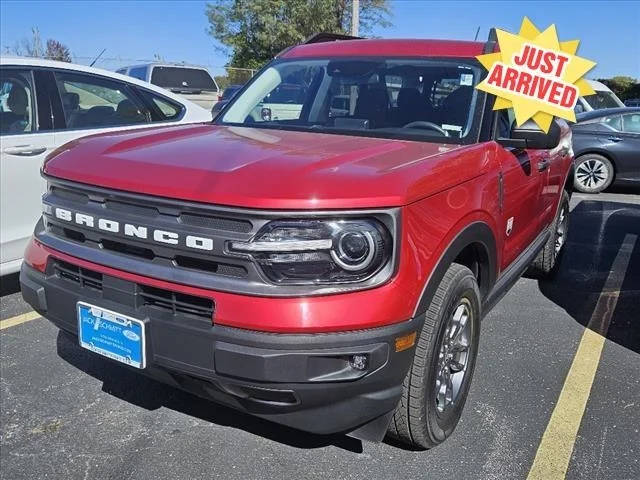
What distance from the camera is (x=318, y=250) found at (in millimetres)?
2064

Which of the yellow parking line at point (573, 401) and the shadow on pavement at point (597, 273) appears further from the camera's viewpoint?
the shadow on pavement at point (597, 273)

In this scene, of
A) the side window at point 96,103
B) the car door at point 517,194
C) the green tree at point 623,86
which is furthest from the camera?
the green tree at point 623,86

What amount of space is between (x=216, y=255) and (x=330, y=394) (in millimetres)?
632

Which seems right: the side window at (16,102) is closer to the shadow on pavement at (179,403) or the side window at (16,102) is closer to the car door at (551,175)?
the shadow on pavement at (179,403)

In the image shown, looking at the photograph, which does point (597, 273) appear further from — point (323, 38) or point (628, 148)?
point (628, 148)

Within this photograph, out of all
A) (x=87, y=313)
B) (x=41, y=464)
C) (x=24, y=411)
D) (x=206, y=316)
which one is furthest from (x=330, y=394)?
(x=24, y=411)

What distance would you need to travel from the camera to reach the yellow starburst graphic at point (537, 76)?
114 inches

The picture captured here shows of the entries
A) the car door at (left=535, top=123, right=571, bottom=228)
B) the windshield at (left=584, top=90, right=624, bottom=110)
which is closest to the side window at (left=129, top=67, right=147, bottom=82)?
the windshield at (left=584, top=90, right=624, bottom=110)

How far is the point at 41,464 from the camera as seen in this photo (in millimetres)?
2582

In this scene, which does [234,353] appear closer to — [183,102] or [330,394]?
[330,394]

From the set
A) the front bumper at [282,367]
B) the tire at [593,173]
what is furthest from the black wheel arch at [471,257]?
the tire at [593,173]

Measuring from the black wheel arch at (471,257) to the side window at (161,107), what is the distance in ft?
11.3

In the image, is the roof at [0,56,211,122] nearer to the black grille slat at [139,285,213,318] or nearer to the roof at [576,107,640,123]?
the black grille slat at [139,285,213,318]

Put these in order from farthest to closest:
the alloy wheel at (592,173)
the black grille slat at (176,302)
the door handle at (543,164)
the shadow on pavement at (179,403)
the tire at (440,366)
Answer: the alloy wheel at (592,173) → the door handle at (543,164) → the shadow on pavement at (179,403) → the tire at (440,366) → the black grille slat at (176,302)
